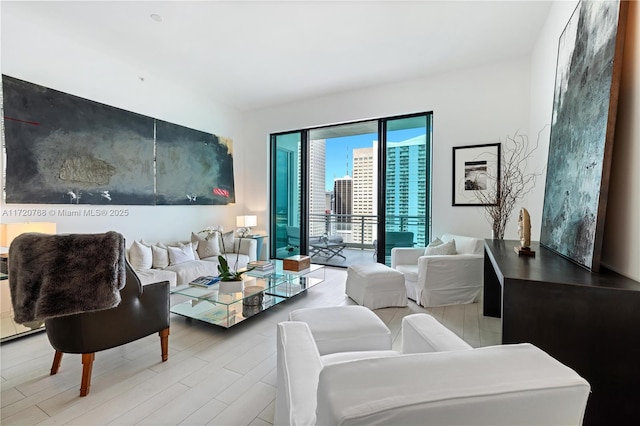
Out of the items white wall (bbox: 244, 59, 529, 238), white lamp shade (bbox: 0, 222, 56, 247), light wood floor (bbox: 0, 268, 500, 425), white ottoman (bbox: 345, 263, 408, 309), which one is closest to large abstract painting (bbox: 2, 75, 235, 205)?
white lamp shade (bbox: 0, 222, 56, 247)

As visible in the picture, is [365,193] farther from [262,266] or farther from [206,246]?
[206,246]

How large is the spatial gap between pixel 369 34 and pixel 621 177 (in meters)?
2.93

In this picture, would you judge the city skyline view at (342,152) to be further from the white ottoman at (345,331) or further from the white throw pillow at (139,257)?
the white ottoman at (345,331)

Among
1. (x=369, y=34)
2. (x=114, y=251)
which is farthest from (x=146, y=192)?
(x=369, y=34)

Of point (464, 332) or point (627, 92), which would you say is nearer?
point (627, 92)

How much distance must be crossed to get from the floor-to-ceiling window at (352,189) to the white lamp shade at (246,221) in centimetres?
55

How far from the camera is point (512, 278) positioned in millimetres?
1389

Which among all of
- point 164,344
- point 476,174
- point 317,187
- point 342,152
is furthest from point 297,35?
point 164,344

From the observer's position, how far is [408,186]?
4.97 m

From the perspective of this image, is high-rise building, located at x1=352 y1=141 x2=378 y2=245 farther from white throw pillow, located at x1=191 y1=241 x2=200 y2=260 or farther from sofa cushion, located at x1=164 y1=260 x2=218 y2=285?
white throw pillow, located at x1=191 y1=241 x2=200 y2=260

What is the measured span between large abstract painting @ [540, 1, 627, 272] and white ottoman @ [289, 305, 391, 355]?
1147 mm

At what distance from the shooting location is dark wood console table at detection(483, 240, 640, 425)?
1.15 m

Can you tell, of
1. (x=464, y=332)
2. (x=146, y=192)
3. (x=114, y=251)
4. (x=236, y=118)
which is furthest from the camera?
(x=236, y=118)

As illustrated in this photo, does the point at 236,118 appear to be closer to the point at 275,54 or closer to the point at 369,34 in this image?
the point at 275,54
